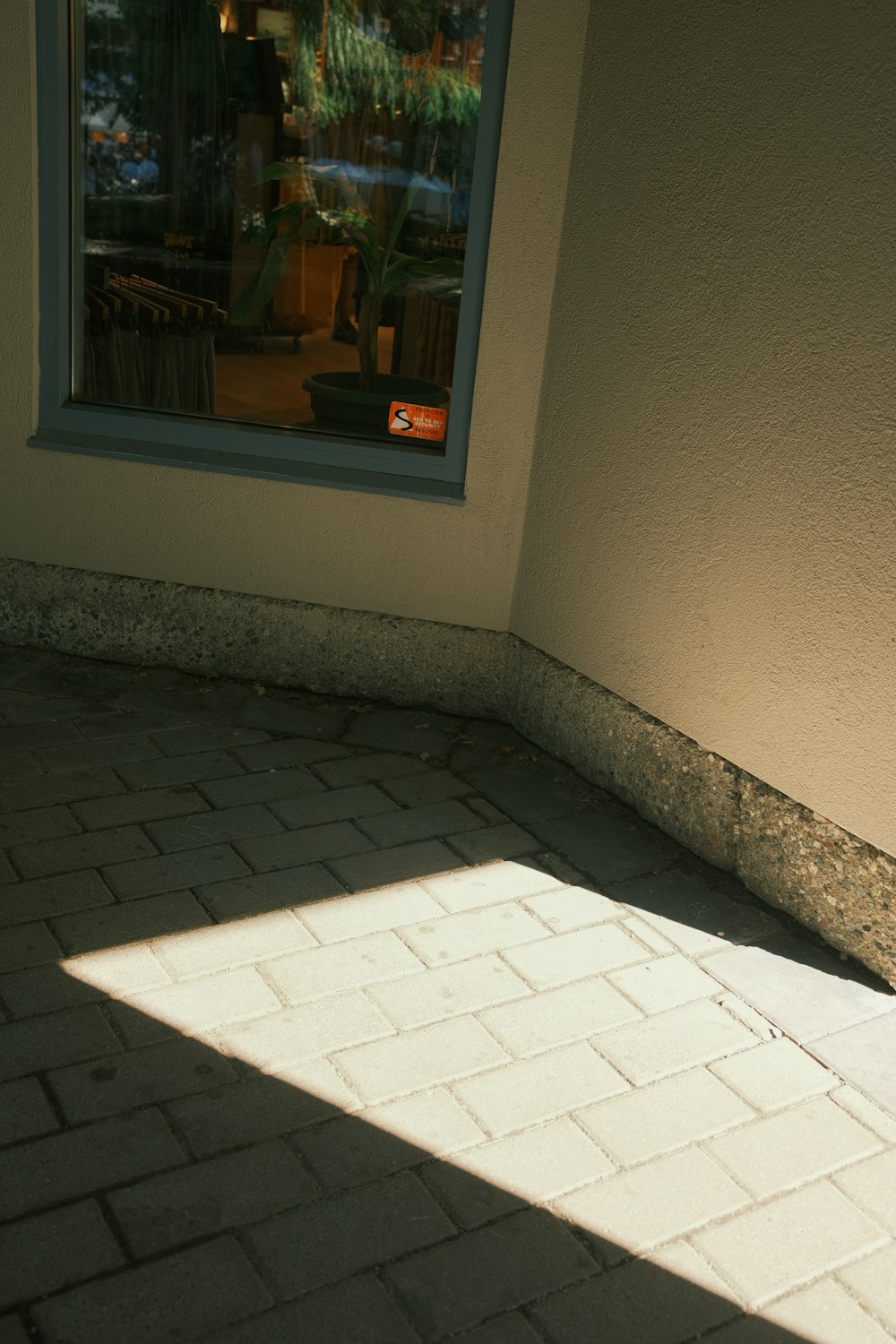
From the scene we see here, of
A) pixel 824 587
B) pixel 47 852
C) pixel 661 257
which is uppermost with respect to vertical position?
pixel 661 257

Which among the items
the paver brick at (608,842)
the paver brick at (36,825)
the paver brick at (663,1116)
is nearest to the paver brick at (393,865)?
the paver brick at (608,842)

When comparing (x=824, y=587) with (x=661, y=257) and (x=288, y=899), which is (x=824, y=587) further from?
(x=288, y=899)

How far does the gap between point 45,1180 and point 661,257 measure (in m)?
3.14

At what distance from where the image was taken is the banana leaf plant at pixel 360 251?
4.66 meters

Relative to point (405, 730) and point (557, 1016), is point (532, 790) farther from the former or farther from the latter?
point (557, 1016)

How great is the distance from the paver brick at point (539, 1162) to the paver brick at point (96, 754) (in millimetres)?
2143

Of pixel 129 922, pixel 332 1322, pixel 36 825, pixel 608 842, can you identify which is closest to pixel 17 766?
pixel 36 825

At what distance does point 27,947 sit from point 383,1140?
114 cm

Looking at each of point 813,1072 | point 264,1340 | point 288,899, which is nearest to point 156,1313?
point 264,1340

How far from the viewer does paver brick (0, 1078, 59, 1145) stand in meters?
2.62

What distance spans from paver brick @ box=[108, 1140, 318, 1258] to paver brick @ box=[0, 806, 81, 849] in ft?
4.86

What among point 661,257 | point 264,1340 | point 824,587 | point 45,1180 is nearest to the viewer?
point 264,1340

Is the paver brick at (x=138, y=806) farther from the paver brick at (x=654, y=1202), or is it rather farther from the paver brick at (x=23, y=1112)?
the paver brick at (x=654, y=1202)

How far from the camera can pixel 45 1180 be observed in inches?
98.5
